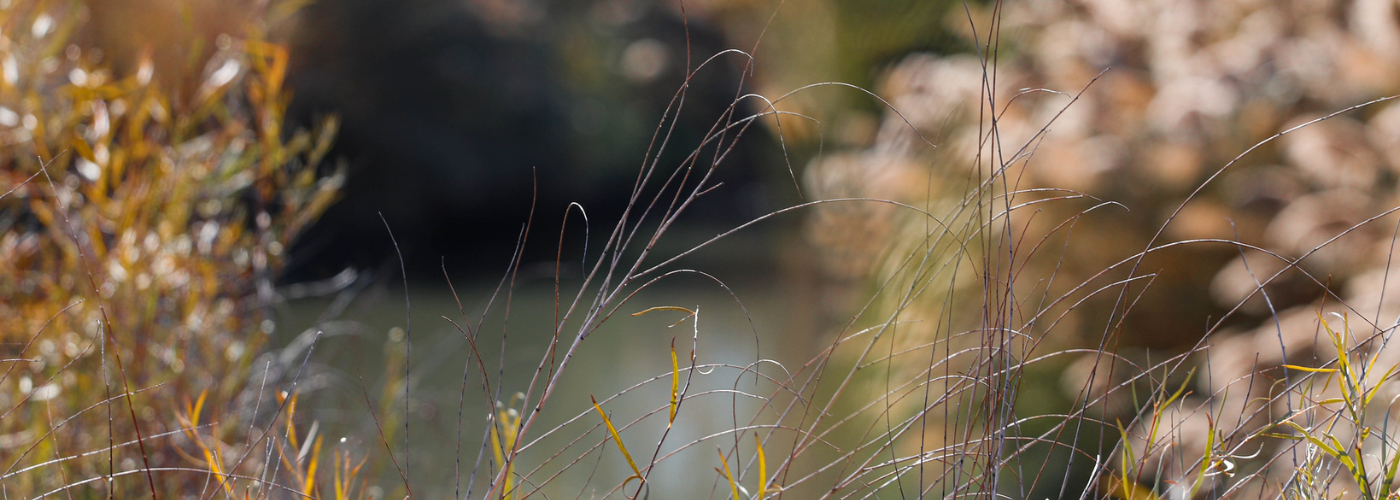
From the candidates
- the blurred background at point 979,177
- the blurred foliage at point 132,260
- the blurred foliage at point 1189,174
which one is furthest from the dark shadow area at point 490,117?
the blurred foliage at point 132,260

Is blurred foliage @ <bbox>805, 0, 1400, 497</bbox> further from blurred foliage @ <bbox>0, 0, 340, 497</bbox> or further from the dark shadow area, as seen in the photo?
the dark shadow area

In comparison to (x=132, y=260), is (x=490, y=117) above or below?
below

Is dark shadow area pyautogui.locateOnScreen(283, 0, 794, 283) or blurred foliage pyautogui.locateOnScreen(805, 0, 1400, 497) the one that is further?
dark shadow area pyautogui.locateOnScreen(283, 0, 794, 283)

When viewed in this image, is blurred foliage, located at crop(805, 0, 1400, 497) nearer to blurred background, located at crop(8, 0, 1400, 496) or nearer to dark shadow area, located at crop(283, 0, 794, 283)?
blurred background, located at crop(8, 0, 1400, 496)

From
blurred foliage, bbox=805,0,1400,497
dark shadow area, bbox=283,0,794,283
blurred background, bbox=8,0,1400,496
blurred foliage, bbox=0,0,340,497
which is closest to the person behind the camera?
blurred foliage, bbox=0,0,340,497

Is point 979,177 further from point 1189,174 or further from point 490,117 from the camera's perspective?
point 490,117

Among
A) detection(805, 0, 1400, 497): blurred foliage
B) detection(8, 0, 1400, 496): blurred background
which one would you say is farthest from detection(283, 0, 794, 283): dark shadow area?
detection(805, 0, 1400, 497): blurred foliage

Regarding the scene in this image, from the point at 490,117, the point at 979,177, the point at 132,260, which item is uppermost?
the point at 979,177

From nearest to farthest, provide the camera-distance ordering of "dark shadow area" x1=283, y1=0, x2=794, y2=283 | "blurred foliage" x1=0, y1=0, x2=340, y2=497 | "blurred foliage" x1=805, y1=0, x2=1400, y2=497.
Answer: "blurred foliage" x1=0, y1=0, x2=340, y2=497
"blurred foliage" x1=805, y1=0, x2=1400, y2=497
"dark shadow area" x1=283, y1=0, x2=794, y2=283

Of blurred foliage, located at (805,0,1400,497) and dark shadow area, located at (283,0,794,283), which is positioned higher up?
blurred foliage, located at (805,0,1400,497)

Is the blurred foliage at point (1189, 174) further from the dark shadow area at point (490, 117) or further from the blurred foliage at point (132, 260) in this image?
the dark shadow area at point (490, 117)

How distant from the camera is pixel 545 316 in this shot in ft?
13.1

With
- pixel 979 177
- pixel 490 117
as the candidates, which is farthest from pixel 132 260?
pixel 490 117

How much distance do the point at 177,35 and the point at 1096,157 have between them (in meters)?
2.14
